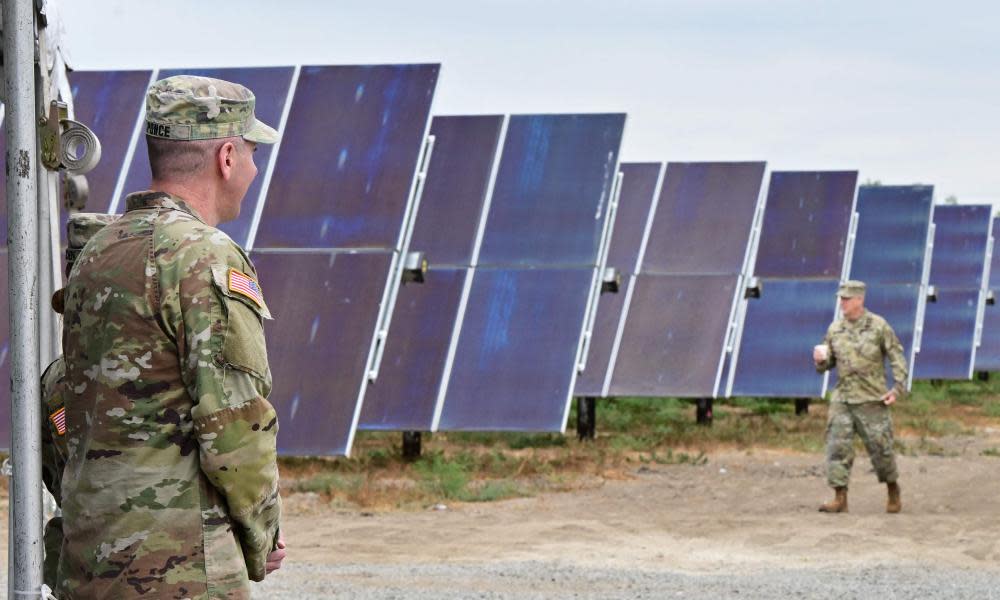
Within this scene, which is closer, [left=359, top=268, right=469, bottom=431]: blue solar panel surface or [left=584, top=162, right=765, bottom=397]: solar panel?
[left=359, top=268, right=469, bottom=431]: blue solar panel surface

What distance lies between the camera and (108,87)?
12969mm

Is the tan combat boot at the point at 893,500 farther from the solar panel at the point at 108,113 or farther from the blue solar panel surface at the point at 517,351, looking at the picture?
the solar panel at the point at 108,113

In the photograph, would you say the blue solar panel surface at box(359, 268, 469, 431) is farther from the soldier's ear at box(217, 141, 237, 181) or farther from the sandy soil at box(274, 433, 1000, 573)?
the soldier's ear at box(217, 141, 237, 181)

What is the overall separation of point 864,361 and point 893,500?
105 cm

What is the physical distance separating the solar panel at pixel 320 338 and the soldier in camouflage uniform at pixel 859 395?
127 inches

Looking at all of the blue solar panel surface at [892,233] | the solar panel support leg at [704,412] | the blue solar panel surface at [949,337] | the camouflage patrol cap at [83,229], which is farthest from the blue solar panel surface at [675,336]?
the camouflage patrol cap at [83,229]

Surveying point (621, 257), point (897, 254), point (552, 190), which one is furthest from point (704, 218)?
point (897, 254)

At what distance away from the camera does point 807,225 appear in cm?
2059

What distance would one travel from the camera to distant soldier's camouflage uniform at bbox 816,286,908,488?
11750mm

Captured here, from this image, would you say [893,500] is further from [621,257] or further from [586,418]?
[621,257]

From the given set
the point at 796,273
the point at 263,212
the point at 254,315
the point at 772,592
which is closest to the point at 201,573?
the point at 254,315

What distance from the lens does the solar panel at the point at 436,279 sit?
1295cm

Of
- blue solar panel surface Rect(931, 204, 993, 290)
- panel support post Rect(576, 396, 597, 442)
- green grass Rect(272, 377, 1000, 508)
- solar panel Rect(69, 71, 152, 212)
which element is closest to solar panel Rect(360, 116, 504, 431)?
green grass Rect(272, 377, 1000, 508)

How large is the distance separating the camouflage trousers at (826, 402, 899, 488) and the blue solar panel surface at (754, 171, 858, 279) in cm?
842
